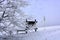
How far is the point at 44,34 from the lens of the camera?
2.17 meters

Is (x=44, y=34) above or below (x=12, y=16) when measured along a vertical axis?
below

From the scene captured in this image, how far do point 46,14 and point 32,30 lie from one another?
35 cm

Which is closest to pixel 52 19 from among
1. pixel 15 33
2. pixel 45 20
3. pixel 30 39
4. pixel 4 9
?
pixel 45 20

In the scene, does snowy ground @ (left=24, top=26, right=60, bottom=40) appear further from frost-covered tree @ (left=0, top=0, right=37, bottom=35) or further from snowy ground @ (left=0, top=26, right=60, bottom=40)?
frost-covered tree @ (left=0, top=0, right=37, bottom=35)

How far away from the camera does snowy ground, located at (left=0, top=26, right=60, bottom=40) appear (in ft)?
7.09

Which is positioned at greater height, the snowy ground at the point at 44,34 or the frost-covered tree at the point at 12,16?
the frost-covered tree at the point at 12,16

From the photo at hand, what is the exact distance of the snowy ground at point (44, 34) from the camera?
2.16m

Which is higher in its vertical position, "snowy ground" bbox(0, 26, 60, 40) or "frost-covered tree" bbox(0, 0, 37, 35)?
"frost-covered tree" bbox(0, 0, 37, 35)

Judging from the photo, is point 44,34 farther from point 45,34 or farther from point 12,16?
point 12,16

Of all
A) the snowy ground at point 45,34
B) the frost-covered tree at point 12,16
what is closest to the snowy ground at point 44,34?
the snowy ground at point 45,34

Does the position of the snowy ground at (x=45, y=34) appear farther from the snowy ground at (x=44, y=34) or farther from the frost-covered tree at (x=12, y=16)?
the frost-covered tree at (x=12, y=16)

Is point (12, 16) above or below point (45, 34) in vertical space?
above

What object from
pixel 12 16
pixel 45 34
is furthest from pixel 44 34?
pixel 12 16

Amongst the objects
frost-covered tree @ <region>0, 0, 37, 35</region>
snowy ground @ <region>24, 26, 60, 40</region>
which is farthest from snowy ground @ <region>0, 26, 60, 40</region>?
frost-covered tree @ <region>0, 0, 37, 35</region>
